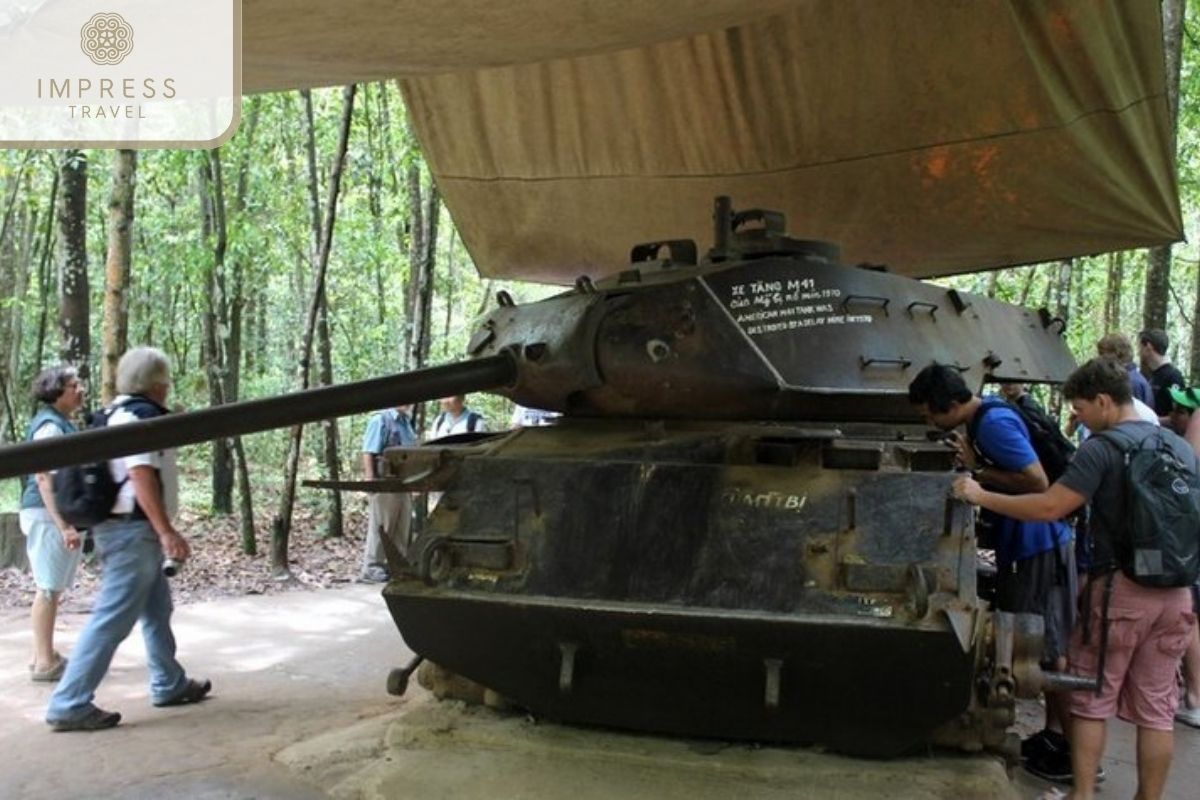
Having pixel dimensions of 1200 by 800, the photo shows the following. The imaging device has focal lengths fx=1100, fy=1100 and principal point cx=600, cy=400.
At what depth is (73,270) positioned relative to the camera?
10.1 meters

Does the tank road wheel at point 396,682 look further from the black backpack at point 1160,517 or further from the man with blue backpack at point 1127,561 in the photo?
the black backpack at point 1160,517

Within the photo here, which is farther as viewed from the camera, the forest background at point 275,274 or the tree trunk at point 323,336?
the tree trunk at point 323,336

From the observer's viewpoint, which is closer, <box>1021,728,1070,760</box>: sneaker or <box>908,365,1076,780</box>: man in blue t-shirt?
<box>908,365,1076,780</box>: man in blue t-shirt

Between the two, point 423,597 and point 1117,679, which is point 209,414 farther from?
point 1117,679

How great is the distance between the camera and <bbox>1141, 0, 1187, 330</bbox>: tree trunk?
8867 mm

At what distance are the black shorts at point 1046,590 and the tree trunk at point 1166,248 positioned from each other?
433cm

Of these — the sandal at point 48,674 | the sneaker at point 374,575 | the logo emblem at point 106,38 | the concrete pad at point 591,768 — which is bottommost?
the sneaker at point 374,575

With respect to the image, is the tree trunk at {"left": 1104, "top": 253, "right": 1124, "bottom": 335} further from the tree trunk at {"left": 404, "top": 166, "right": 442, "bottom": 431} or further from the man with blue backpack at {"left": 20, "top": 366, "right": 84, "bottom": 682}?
the man with blue backpack at {"left": 20, "top": 366, "right": 84, "bottom": 682}

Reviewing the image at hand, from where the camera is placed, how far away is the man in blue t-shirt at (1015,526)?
4734 mm

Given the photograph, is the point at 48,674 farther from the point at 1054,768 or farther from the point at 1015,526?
the point at 1054,768

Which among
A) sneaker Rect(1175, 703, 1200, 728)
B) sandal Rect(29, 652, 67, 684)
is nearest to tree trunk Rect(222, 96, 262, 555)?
sandal Rect(29, 652, 67, 684)

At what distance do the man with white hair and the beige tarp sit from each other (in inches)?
67.0

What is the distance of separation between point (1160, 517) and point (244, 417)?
349 cm

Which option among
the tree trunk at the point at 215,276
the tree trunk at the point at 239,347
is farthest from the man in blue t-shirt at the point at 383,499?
the tree trunk at the point at 215,276
